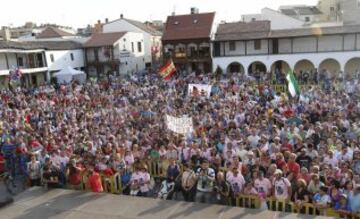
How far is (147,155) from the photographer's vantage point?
12969 mm

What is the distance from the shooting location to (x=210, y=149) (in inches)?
480

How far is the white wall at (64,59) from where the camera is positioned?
43.0 meters

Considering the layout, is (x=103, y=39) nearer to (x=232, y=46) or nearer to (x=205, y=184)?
(x=232, y=46)

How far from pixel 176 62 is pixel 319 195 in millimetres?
36263

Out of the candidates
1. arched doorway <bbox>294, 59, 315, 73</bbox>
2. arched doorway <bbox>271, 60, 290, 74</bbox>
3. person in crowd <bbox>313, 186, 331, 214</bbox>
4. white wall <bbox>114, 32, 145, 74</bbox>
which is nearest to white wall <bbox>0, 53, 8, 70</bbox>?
white wall <bbox>114, 32, 145, 74</bbox>

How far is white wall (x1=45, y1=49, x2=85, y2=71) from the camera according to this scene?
141 ft

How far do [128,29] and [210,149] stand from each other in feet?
138

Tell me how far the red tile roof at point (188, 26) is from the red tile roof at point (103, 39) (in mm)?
5622

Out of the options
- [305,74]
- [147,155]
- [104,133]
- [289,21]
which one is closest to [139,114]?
[104,133]

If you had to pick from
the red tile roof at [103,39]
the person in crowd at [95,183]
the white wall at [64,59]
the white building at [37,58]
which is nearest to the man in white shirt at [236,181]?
the person in crowd at [95,183]

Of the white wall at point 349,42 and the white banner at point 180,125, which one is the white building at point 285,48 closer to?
the white wall at point 349,42

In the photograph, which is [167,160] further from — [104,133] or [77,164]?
[104,133]

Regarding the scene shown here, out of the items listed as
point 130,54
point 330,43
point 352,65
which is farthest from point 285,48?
point 130,54

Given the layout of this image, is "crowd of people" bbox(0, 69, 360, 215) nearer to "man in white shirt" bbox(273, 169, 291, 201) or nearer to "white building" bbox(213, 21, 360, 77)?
"man in white shirt" bbox(273, 169, 291, 201)
